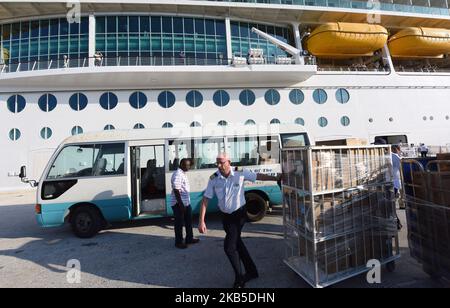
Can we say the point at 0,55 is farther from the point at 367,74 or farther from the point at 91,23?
the point at 367,74

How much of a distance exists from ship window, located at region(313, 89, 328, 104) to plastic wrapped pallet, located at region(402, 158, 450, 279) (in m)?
13.8

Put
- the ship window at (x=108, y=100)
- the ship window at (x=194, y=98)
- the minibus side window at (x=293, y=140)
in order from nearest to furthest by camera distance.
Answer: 1. the minibus side window at (x=293, y=140)
2. the ship window at (x=108, y=100)
3. the ship window at (x=194, y=98)

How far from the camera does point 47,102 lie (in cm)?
1477

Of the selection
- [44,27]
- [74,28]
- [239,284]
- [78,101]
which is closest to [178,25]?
[74,28]

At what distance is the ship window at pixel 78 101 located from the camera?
14898 millimetres

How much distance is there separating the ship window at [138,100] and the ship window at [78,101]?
2.59m

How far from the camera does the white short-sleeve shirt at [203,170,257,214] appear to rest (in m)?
3.37

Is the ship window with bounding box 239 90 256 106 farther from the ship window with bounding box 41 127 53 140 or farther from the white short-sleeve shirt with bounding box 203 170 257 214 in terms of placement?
the white short-sleeve shirt with bounding box 203 170 257 214

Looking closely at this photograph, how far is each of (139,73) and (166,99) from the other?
2.16m

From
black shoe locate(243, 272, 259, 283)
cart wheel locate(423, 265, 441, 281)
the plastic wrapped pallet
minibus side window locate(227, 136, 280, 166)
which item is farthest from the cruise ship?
cart wheel locate(423, 265, 441, 281)

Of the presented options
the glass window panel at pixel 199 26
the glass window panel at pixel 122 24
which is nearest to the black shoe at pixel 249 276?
the glass window panel at pixel 199 26

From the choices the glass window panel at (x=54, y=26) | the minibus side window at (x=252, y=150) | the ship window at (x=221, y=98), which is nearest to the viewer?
the minibus side window at (x=252, y=150)

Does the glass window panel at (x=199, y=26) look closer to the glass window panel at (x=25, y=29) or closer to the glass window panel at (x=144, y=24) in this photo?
the glass window panel at (x=144, y=24)
